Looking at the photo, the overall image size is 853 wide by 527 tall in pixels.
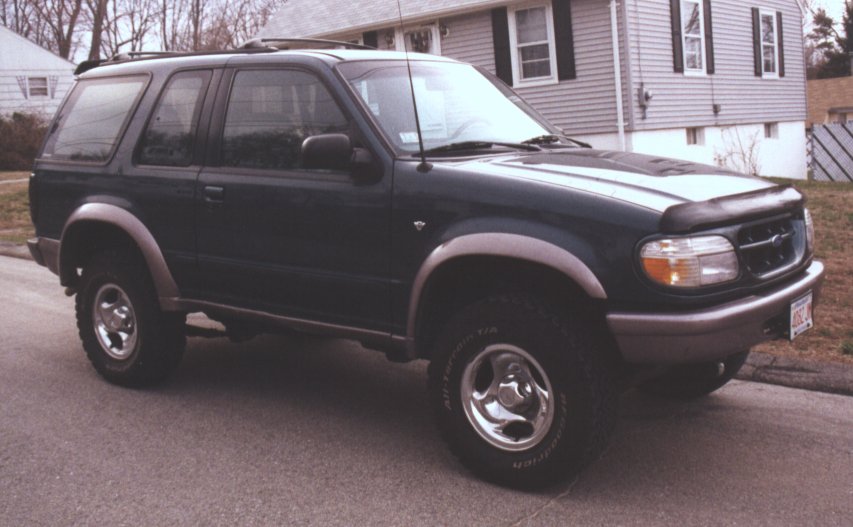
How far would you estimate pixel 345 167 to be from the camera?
444 centimetres

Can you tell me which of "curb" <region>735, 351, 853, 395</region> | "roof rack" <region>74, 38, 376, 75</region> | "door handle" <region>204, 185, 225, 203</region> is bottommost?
"curb" <region>735, 351, 853, 395</region>

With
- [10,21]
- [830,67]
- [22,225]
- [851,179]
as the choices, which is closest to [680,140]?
[851,179]

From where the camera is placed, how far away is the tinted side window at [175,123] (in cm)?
525

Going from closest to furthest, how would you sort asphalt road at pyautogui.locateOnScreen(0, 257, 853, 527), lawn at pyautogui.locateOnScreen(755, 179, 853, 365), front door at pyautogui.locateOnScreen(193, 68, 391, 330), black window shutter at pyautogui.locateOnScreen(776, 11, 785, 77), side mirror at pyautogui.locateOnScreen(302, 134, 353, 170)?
1. asphalt road at pyautogui.locateOnScreen(0, 257, 853, 527)
2. side mirror at pyautogui.locateOnScreen(302, 134, 353, 170)
3. front door at pyautogui.locateOnScreen(193, 68, 391, 330)
4. lawn at pyautogui.locateOnScreen(755, 179, 853, 365)
5. black window shutter at pyautogui.locateOnScreen(776, 11, 785, 77)

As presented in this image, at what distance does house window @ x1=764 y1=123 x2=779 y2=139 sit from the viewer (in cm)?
2366

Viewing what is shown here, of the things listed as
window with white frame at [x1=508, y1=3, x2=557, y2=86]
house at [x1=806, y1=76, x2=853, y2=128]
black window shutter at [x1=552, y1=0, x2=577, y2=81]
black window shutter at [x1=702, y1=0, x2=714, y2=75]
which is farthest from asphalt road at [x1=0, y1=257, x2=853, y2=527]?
house at [x1=806, y1=76, x2=853, y2=128]

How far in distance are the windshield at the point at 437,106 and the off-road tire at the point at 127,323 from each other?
1.87 meters

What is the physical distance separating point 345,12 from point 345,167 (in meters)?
19.3

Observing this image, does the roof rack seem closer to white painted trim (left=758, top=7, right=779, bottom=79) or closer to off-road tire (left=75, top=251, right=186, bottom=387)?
off-road tire (left=75, top=251, right=186, bottom=387)

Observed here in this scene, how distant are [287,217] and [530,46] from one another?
1538 centimetres

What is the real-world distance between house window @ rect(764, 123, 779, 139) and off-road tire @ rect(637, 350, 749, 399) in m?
20.1

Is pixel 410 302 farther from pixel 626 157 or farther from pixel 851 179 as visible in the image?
pixel 851 179

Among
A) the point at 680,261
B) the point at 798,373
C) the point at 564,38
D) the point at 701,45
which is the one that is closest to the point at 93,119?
the point at 680,261

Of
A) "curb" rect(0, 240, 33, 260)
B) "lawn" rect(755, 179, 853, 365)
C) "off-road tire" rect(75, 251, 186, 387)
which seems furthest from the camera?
"curb" rect(0, 240, 33, 260)
